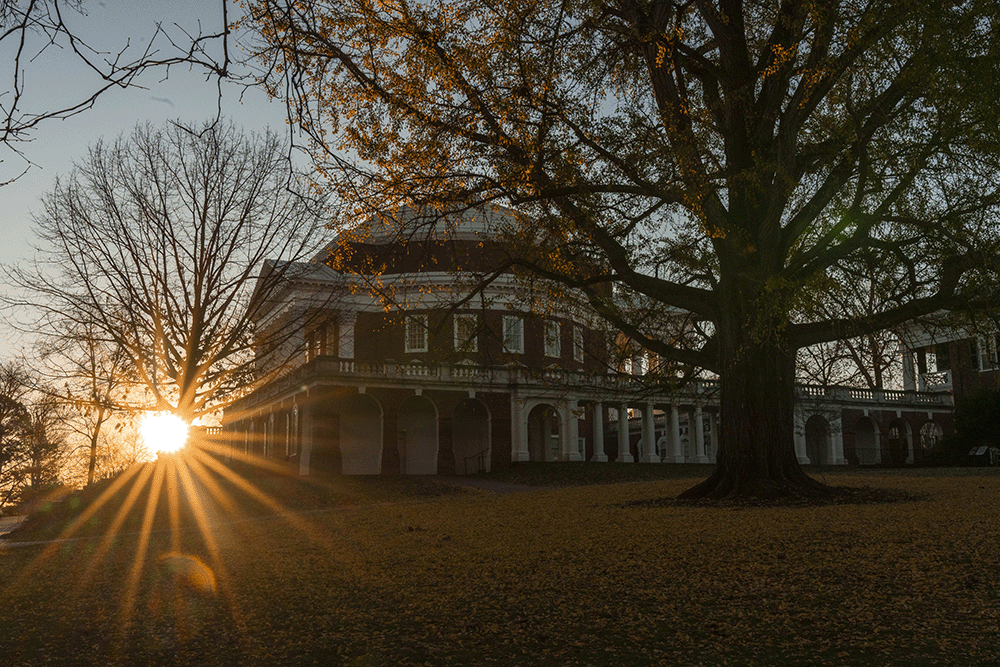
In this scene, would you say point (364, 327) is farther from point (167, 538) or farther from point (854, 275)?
point (854, 275)

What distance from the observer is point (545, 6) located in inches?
483

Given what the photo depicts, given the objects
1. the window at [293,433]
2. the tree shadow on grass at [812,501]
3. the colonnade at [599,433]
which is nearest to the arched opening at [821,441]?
the colonnade at [599,433]

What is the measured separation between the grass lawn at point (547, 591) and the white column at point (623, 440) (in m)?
28.2

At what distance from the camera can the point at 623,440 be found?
43.1 meters

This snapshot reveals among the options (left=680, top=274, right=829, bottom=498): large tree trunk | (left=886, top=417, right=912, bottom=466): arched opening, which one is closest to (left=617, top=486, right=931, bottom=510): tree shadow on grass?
(left=680, top=274, right=829, bottom=498): large tree trunk

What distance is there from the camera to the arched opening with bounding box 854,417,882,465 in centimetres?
5056

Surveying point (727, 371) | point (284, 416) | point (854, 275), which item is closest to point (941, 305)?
point (854, 275)

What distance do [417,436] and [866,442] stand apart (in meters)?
30.6

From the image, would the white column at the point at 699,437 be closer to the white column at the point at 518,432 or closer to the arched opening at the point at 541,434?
the arched opening at the point at 541,434

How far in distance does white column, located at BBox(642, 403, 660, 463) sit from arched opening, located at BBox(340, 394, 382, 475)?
14.2 metres

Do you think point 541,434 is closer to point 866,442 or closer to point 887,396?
point 866,442

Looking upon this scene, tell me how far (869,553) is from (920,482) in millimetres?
12153

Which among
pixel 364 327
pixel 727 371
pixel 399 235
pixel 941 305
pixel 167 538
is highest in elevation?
pixel 364 327

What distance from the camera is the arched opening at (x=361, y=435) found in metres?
38.8
